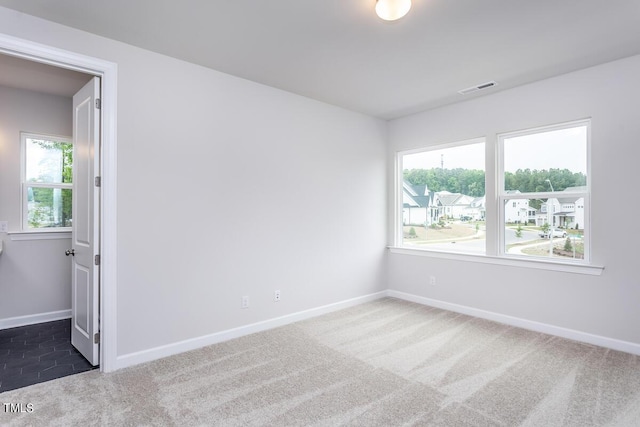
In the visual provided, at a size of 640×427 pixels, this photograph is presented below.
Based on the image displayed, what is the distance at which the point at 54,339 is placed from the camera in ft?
11.2

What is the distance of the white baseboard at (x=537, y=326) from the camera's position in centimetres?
310

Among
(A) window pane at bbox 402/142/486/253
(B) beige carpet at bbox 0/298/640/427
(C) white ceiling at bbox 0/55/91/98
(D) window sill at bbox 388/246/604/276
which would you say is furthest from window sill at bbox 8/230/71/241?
(A) window pane at bbox 402/142/486/253

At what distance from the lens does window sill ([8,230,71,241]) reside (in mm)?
3809

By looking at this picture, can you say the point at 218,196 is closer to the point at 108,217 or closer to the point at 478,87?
the point at 108,217

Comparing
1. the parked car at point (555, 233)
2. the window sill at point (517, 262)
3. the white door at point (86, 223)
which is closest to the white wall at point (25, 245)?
the white door at point (86, 223)

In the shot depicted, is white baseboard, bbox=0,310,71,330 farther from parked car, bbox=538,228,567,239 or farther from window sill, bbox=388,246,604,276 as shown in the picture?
parked car, bbox=538,228,567,239

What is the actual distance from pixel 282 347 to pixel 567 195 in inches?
129

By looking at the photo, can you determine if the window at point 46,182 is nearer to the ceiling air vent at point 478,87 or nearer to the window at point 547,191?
the ceiling air vent at point 478,87

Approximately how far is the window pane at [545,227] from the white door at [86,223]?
419 cm

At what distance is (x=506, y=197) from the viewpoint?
395 centimetres

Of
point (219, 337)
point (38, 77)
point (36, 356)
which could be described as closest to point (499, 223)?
point (219, 337)

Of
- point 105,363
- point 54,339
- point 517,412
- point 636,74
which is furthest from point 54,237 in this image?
point 636,74

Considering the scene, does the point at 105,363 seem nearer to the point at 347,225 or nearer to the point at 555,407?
the point at 347,225

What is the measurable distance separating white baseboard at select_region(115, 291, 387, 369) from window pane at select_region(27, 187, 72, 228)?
236 centimetres
